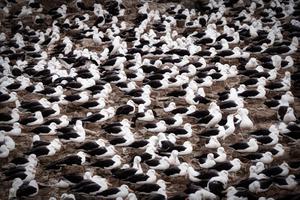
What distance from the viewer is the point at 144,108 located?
26.8 ft

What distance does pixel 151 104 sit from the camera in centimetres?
852

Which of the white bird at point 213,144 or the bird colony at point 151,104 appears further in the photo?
the white bird at point 213,144

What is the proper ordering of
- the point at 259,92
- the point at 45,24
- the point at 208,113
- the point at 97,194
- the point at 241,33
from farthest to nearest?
the point at 45,24, the point at 241,33, the point at 259,92, the point at 208,113, the point at 97,194

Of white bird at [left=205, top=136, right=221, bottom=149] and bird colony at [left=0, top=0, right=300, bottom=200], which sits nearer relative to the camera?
bird colony at [left=0, top=0, right=300, bottom=200]

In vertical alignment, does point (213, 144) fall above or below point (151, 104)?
below

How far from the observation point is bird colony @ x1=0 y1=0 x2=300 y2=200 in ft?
21.4

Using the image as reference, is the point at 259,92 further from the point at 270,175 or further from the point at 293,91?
the point at 270,175

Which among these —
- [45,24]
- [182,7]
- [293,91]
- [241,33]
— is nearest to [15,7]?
[45,24]

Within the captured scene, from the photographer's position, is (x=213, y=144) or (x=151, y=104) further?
(x=151, y=104)

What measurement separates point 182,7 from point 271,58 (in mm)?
4620

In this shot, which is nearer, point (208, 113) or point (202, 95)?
point (208, 113)


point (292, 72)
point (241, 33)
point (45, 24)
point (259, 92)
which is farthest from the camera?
point (45, 24)

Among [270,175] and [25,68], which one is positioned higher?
[25,68]

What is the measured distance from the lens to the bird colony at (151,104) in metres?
6.53
